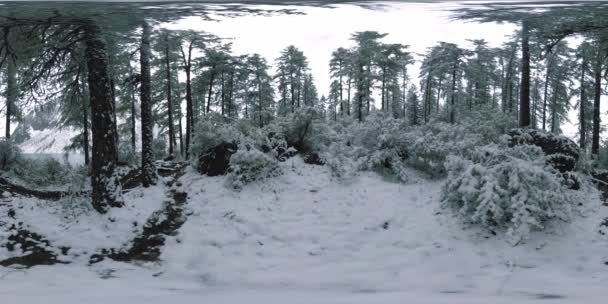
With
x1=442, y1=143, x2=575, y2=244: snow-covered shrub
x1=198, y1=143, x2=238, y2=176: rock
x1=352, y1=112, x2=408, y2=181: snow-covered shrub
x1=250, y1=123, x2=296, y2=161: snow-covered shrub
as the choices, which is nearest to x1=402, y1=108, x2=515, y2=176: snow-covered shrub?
x1=352, y1=112, x2=408, y2=181: snow-covered shrub

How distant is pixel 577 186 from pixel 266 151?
8.02 meters

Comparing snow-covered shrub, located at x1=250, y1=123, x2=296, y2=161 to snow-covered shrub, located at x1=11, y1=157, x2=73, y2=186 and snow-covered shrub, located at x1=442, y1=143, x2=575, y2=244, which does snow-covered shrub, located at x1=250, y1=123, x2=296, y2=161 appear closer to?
snow-covered shrub, located at x1=442, y1=143, x2=575, y2=244

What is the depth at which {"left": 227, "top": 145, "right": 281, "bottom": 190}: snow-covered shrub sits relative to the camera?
26.5 feet

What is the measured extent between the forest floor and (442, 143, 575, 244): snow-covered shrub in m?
0.29

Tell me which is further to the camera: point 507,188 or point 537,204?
point 507,188

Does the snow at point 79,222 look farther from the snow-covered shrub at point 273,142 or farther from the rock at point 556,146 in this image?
the rock at point 556,146

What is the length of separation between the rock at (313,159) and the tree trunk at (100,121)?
506 centimetres

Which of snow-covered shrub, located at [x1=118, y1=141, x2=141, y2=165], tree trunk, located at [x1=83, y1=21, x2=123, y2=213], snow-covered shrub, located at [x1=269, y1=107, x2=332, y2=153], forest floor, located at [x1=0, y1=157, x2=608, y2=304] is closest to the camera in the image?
forest floor, located at [x1=0, y1=157, x2=608, y2=304]

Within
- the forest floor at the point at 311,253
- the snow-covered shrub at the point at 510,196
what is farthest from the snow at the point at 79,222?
the snow-covered shrub at the point at 510,196

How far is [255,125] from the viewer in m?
10.8

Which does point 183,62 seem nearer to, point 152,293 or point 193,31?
point 193,31

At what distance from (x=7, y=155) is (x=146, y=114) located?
24.4 feet

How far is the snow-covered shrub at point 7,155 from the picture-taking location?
11250 millimetres

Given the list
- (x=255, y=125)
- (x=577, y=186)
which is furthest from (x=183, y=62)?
(x=577, y=186)
